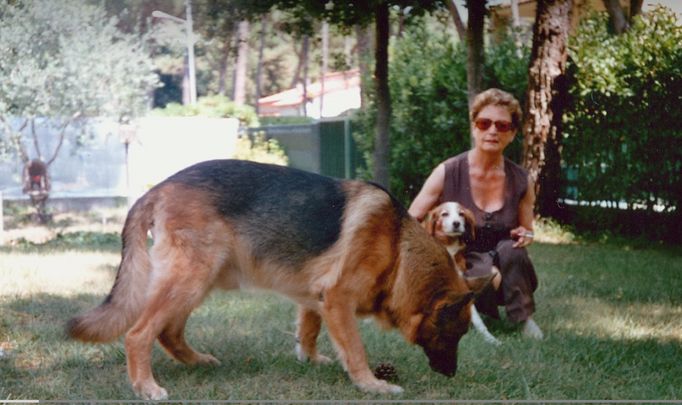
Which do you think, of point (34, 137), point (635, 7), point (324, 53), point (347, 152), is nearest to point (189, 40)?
point (324, 53)

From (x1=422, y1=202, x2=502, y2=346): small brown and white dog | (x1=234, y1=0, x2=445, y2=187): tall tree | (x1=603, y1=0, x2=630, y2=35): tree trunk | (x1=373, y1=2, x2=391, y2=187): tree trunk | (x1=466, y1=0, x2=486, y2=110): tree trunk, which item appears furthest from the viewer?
(x1=603, y1=0, x2=630, y2=35): tree trunk

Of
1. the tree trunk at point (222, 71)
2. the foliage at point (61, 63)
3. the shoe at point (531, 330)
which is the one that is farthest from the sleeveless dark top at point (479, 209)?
the foliage at point (61, 63)

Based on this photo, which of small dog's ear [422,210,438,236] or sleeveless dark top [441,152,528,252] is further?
sleeveless dark top [441,152,528,252]

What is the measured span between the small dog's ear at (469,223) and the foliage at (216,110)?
247 inches

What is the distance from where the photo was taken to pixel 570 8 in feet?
32.8

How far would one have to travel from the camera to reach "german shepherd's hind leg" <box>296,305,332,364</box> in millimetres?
4418

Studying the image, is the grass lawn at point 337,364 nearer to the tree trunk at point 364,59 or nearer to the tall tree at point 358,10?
the tall tree at point 358,10

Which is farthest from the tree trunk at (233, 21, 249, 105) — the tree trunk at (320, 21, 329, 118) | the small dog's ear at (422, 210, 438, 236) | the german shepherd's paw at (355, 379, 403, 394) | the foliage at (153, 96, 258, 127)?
the german shepherd's paw at (355, 379, 403, 394)

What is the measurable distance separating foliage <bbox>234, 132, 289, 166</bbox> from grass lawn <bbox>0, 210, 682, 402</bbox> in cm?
385

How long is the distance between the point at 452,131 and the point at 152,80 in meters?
4.37

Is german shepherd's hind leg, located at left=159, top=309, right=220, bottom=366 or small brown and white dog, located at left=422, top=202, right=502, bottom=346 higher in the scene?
small brown and white dog, located at left=422, top=202, right=502, bottom=346

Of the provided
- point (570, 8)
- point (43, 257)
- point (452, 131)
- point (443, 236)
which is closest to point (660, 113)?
point (570, 8)

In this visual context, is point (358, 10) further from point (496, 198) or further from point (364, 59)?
point (364, 59)

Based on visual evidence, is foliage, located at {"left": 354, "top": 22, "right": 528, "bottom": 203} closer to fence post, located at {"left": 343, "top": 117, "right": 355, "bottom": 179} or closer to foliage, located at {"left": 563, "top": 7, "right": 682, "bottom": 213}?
fence post, located at {"left": 343, "top": 117, "right": 355, "bottom": 179}
